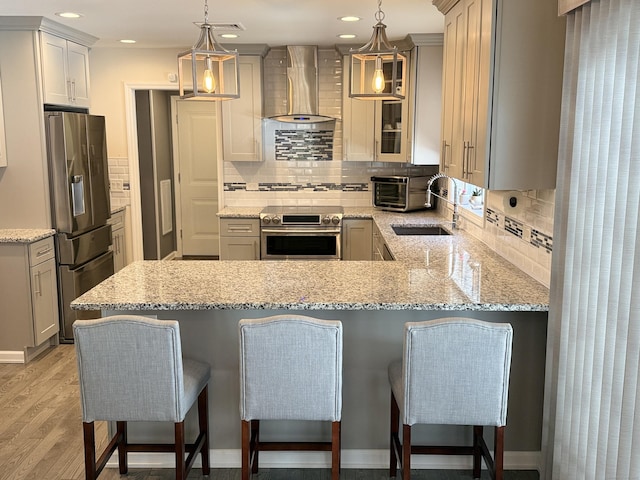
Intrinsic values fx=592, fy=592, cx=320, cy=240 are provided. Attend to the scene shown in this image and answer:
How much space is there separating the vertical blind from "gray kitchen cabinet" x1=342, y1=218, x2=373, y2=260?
9.85ft

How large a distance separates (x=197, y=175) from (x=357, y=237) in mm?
3177

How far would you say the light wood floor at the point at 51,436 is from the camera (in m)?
2.86

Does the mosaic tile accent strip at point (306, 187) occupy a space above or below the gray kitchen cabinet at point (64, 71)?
below

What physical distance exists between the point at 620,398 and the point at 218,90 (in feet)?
6.63

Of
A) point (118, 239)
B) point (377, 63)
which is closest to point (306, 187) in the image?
point (118, 239)

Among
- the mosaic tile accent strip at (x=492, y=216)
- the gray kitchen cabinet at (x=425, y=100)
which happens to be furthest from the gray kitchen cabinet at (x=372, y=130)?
the mosaic tile accent strip at (x=492, y=216)

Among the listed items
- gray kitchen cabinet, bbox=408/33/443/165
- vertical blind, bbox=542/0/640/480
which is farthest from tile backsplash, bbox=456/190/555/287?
gray kitchen cabinet, bbox=408/33/443/165

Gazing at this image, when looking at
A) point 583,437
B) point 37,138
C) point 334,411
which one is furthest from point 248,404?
point 37,138

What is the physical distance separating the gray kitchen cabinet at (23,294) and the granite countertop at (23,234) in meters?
0.05

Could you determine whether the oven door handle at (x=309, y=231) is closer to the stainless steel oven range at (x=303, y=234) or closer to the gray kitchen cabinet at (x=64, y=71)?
the stainless steel oven range at (x=303, y=234)

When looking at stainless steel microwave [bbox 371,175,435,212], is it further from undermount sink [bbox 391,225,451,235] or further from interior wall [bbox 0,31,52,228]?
interior wall [bbox 0,31,52,228]

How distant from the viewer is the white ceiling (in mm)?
3842

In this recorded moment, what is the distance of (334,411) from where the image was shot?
2.38 m

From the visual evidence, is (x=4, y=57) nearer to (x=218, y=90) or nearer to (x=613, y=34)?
(x=218, y=90)
